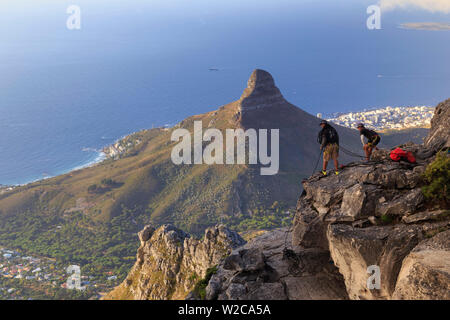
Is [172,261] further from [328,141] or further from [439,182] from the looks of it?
[439,182]

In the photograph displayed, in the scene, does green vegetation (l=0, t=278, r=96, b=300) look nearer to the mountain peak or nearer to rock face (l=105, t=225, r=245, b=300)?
rock face (l=105, t=225, r=245, b=300)

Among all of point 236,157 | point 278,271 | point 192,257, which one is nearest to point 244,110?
point 236,157

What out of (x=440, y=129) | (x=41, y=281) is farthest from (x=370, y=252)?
(x=41, y=281)

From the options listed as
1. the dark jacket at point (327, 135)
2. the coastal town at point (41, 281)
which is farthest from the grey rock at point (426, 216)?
the coastal town at point (41, 281)

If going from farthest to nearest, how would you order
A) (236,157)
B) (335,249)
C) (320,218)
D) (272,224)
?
(236,157)
(272,224)
(320,218)
(335,249)

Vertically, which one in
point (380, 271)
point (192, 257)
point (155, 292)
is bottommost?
point (155, 292)

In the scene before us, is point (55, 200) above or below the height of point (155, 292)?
below
